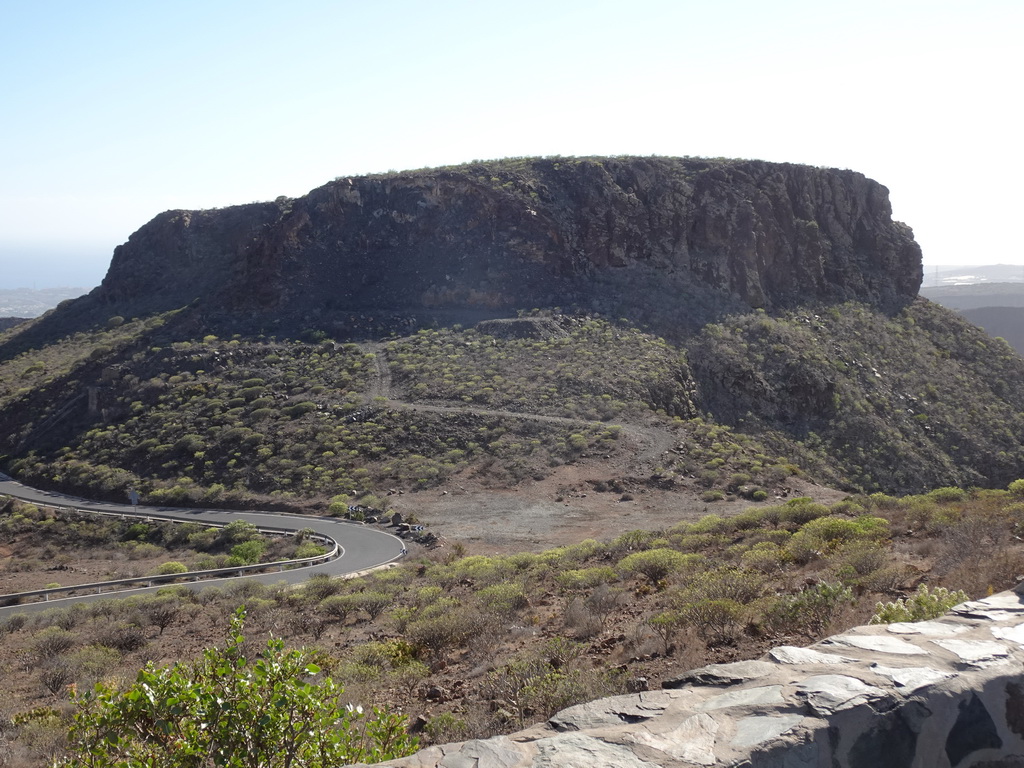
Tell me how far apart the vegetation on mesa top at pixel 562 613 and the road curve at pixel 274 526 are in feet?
6.14

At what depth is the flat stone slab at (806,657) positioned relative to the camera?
4172 mm

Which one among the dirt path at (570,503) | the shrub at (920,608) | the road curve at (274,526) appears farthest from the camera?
the dirt path at (570,503)

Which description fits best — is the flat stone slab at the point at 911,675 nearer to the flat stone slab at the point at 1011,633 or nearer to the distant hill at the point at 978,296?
the flat stone slab at the point at 1011,633

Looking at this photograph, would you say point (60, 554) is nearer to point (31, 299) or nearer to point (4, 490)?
point (4, 490)

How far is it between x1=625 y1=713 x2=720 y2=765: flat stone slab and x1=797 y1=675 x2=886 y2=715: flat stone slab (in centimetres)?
50

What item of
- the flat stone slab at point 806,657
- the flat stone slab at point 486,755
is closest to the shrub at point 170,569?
the flat stone slab at point 486,755

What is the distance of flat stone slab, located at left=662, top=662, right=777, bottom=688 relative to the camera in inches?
162

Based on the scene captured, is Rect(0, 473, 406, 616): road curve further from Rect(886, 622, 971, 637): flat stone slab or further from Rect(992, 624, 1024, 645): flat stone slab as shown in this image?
Rect(992, 624, 1024, 645): flat stone slab

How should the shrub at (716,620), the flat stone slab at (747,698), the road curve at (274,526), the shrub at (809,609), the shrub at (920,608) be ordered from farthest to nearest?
the road curve at (274,526)
the shrub at (716,620)
the shrub at (809,609)
the shrub at (920,608)
the flat stone slab at (747,698)

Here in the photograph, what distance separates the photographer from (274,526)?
Result: 79.2 feet

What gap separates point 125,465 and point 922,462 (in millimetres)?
33489

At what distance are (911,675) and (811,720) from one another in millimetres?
724

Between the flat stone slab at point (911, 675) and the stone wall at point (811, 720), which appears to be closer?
the stone wall at point (811, 720)

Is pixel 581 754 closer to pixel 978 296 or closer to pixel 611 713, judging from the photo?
pixel 611 713
